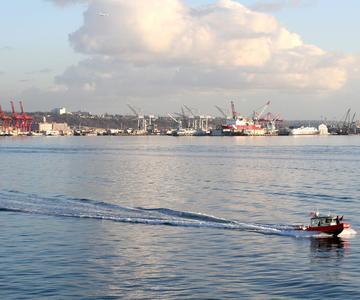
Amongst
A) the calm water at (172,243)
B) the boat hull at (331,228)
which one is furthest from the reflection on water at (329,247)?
the boat hull at (331,228)

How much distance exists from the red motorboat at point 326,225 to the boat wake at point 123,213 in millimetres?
482

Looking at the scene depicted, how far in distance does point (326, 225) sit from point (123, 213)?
1254 centimetres

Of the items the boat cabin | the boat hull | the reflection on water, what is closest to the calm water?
the reflection on water

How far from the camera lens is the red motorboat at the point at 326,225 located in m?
32.3

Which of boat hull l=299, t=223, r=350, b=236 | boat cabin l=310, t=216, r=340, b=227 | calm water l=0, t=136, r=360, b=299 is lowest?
calm water l=0, t=136, r=360, b=299

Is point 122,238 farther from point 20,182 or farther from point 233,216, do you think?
point 20,182

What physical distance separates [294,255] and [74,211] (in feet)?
54.2

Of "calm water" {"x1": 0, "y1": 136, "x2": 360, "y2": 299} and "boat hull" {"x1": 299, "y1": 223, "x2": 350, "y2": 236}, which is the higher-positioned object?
"boat hull" {"x1": 299, "y1": 223, "x2": 350, "y2": 236}

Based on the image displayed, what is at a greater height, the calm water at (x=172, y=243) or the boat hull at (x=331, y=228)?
the boat hull at (x=331, y=228)

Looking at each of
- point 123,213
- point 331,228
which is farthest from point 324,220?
point 123,213

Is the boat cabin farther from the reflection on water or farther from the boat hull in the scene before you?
the reflection on water

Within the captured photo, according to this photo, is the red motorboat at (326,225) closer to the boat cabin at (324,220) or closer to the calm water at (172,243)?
the boat cabin at (324,220)

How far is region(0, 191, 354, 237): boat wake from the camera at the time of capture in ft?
113

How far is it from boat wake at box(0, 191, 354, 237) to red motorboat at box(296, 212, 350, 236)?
48cm
